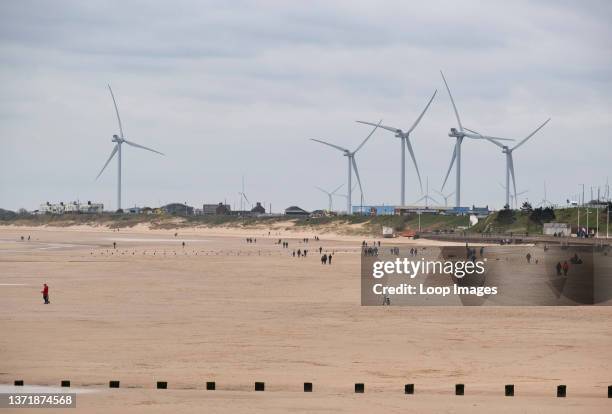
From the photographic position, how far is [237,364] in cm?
2784

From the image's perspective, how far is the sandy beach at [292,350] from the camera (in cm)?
2197

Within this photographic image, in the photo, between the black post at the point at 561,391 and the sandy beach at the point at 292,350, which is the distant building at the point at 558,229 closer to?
the sandy beach at the point at 292,350

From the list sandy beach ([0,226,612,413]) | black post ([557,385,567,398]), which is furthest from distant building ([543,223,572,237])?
black post ([557,385,567,398])

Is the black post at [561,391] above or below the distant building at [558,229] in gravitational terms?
below

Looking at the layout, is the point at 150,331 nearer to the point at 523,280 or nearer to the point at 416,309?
the point at 416,309

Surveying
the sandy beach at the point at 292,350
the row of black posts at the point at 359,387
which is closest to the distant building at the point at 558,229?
the sandy beach at the point at 292,350

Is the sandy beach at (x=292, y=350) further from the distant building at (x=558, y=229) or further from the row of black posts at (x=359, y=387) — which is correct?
the distant building at (x=558, y=229)

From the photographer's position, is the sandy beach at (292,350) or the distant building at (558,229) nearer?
the sandy beach at (292,350)

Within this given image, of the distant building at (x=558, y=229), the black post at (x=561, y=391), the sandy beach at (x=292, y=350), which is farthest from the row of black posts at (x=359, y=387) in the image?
the distant building at (x=558, y=229)

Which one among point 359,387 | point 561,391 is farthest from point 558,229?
point 359,387

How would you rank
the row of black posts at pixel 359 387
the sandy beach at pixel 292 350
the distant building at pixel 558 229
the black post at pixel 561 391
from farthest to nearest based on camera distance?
the distant building at pixel 558 229, the row of black posts at pixel 359 387, the black post at pixel 561 391, the sandy beach at pixel 292 350

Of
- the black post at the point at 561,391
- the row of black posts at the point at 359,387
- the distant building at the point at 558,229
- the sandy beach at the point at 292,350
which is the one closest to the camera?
the sandy beach at the point at 292,350

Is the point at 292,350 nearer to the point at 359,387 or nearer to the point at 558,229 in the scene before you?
the point at 359,387

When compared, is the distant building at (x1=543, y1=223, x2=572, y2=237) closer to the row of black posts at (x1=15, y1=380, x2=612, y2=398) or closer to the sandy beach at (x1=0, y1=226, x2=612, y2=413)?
the sandy beach at (x1=0, y1=226, x2=612, y2=413)
